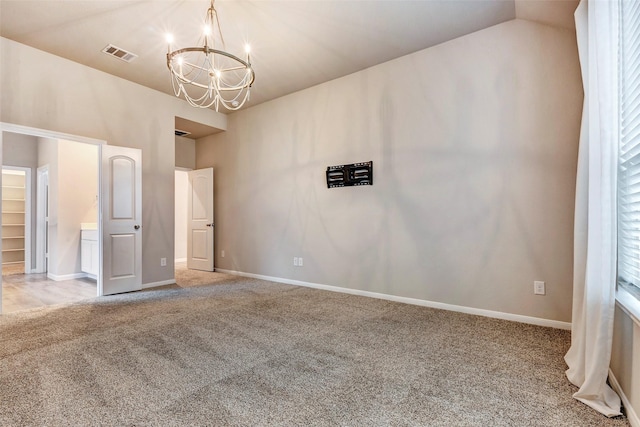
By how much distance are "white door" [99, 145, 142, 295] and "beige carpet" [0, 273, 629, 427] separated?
0.87 m

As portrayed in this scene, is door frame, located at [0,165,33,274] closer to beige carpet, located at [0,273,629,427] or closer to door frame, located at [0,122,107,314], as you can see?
door frame, located at [0,122,107,314]

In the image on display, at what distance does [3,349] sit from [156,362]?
1.35 meters

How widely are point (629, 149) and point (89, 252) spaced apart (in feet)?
23.0

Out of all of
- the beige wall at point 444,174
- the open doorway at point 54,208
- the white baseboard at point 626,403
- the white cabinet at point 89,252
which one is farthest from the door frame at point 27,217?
the white baseboard at point 626,403

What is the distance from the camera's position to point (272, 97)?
5.09 metres

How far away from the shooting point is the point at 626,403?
1.65 meters

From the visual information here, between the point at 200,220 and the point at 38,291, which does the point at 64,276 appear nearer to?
the point at 38,291

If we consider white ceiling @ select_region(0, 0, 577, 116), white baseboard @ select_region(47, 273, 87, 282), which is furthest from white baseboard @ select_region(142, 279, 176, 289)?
white ceiling @ select_region(0, 0, 577, 116)

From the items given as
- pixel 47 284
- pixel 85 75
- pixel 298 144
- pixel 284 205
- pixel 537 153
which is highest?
pixel 85 75

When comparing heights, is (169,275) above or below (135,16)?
below

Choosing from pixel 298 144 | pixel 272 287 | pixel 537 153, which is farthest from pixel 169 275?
pixel 537 153

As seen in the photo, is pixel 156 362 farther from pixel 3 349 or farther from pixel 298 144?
pixel 298 144

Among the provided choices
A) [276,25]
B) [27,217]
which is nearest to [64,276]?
[27,217]

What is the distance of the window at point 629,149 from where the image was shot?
166 cm
